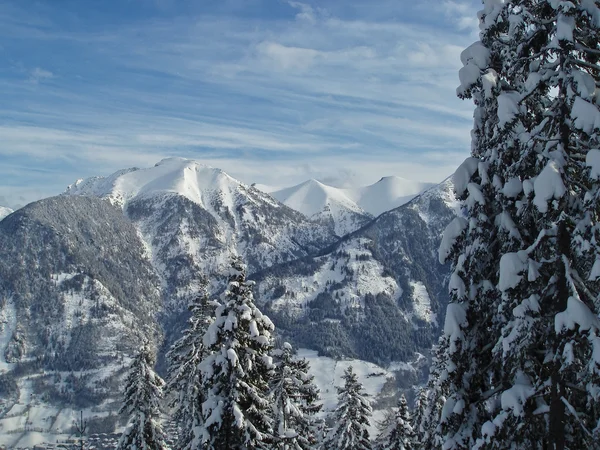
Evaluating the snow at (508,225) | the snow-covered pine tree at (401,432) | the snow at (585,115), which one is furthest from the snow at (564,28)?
the snow-covered pine tree at (401,432)

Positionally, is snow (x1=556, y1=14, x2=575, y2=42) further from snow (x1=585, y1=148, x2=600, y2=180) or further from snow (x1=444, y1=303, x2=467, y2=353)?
snow (x1=444, y1=303, x2=467, y2=353)

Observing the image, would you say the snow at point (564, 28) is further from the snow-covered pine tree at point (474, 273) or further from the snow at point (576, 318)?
the snow at point (576, 318)

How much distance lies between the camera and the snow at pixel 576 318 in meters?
9.19

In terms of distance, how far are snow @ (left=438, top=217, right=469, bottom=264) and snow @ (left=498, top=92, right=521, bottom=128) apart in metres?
2.58

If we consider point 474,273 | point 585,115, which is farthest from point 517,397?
point 585,115

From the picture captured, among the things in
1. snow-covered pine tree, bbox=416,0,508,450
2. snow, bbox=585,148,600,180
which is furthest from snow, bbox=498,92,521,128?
snow, bbox=585,148,600,180

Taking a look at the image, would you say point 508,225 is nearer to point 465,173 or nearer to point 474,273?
point 474,273

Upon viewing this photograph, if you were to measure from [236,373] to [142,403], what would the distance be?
1290cm

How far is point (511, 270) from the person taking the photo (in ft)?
33.4

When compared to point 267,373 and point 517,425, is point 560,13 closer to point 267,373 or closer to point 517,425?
point 517,425

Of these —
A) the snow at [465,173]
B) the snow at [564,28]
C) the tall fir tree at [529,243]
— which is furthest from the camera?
the snow at [465,173]

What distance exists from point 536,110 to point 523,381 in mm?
5657

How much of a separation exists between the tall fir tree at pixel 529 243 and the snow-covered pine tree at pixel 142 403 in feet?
73.7

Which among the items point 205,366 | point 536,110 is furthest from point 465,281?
point 205,366
